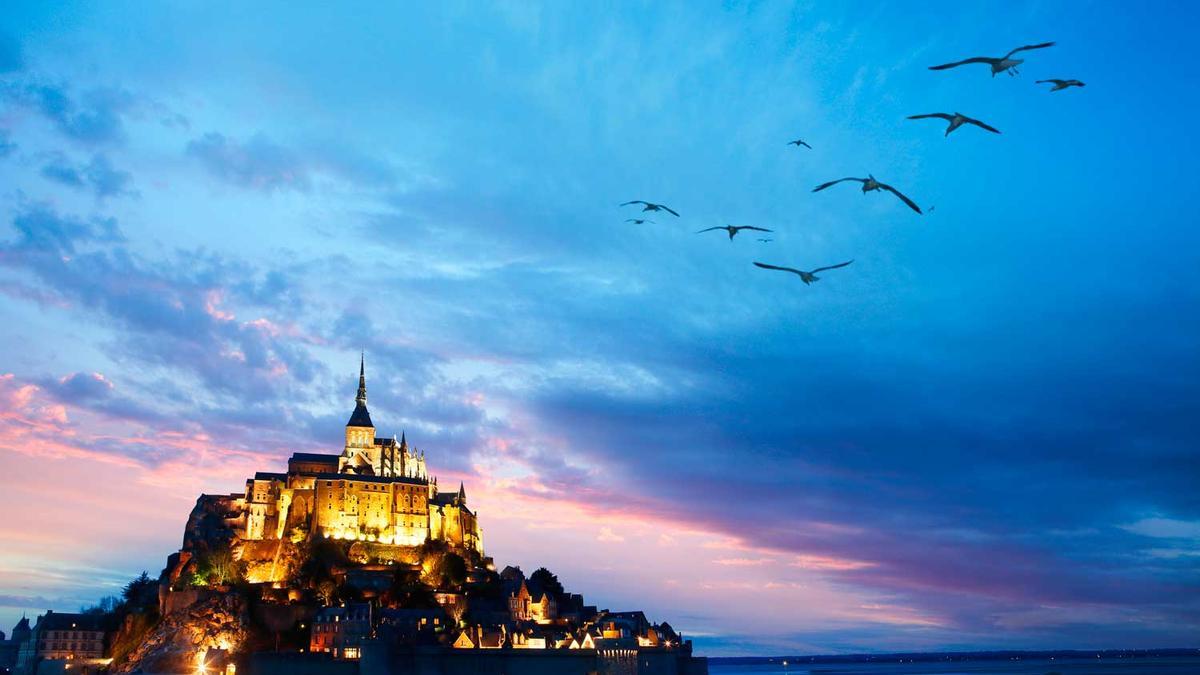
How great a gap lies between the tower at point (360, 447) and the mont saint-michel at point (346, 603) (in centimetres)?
16

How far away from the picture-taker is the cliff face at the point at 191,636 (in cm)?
7981

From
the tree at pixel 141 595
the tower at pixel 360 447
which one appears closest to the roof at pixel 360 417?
the tower at pixel 360 447

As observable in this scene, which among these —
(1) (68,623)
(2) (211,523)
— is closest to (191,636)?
(1) (68,623)

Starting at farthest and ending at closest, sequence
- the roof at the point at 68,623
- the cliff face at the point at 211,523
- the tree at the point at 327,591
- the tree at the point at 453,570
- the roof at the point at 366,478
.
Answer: the roof at the point at 366,478, the cliff face at the point at 211,523, the tree at the point at 453,570, the roof at the point at 68,623, the tree at the point at 327,591

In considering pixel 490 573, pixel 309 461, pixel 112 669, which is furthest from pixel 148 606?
pixel 490 573

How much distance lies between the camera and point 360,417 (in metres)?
121

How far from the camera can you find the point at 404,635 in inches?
3157

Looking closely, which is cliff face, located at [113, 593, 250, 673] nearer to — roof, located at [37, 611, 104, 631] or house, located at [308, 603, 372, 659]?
house, located at [308, 603, 372, 659]

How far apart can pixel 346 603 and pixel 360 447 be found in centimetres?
3447

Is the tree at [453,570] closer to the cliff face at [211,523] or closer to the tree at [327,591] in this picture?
the tree at [327,591]

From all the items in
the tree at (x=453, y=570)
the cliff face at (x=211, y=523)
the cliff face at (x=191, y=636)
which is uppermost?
the cliff face at (x=211, y=523)

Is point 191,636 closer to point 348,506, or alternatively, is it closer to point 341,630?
point 341,630

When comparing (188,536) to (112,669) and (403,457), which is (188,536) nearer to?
(112,669)

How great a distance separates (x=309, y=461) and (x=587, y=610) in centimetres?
3632
